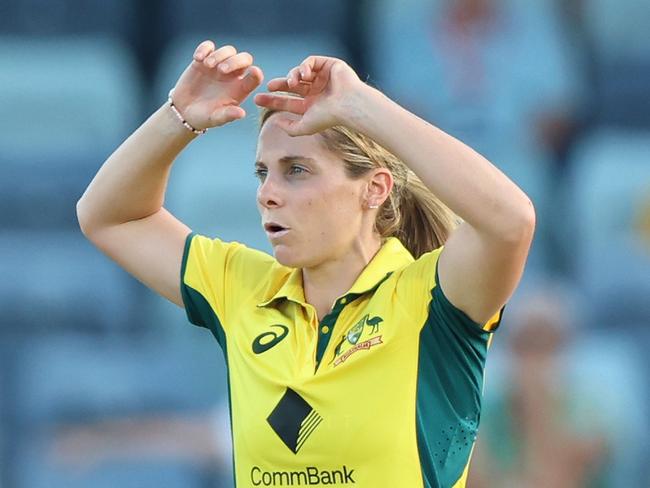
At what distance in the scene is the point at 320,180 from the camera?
2.88 m

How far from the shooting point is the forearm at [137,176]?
3006 mm

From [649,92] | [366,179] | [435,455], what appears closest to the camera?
[435,455]

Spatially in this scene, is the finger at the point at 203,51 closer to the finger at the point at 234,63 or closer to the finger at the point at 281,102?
the finger at the point at 234,63

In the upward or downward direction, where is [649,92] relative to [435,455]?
upward

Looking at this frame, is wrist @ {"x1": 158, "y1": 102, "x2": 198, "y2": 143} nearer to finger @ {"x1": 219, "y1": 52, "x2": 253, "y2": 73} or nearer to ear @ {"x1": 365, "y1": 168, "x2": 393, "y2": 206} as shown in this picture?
finger @ {"x1": 219, "y1": 52, "x2": 253, "y2": 73}

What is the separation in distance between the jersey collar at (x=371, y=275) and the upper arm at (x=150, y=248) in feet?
0.81

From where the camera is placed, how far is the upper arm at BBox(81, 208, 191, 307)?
3.10 metres

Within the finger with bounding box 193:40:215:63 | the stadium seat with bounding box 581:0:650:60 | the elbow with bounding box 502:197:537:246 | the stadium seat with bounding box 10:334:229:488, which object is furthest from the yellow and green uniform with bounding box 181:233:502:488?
the stadium seat with bounding box 581:0:650:60

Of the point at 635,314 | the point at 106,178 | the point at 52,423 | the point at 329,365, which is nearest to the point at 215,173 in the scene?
the point at 52,423

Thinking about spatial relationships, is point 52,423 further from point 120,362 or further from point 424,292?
point 424,292

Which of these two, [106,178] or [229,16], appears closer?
[106,178]

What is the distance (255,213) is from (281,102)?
3.55 metres

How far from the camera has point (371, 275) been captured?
2.89 meters

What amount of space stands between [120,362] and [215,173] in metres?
1.12
